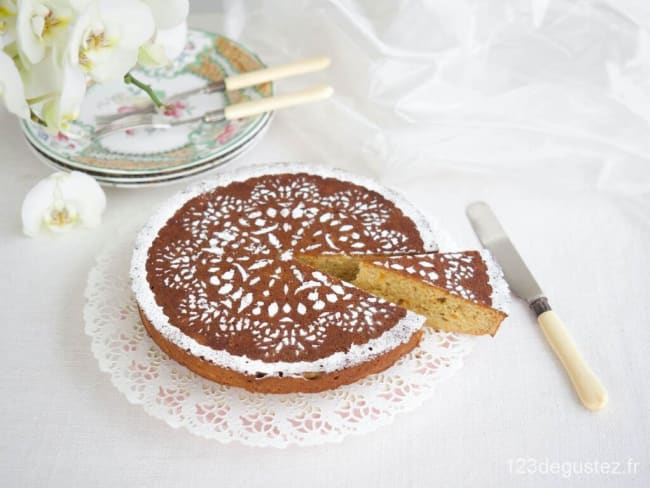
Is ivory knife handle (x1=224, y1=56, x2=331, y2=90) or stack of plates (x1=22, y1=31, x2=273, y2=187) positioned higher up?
ivory knife handle (x1=224, y1=56, x2=331, y2=90)

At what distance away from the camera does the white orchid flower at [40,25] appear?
137 cm

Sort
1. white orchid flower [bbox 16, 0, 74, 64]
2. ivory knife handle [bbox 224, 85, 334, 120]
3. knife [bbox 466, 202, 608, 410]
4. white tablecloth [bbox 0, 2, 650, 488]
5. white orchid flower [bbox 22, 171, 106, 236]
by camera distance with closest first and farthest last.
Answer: white orchid flower [bbox 16, 0, 74, 64] → white tablecloth [bbox 0, 2, 650, 488] → knife [bbox 466, 202, 608, 410] → white orchid flower [bbox 22, 171, 106, 236] → ivory knife handle [bbox 224, 85, 334, 120]

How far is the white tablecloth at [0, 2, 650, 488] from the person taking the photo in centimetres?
150

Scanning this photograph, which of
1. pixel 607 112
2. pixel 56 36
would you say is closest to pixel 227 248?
pixel 56 36

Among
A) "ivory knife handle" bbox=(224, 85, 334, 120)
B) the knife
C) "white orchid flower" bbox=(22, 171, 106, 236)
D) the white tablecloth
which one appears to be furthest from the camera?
"ivory knife handle" bbox=(224, 85, 334, 120)

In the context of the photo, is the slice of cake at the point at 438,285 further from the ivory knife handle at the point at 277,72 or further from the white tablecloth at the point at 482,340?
the ivory knife handle at the point at 277,72

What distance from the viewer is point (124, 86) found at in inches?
97.0

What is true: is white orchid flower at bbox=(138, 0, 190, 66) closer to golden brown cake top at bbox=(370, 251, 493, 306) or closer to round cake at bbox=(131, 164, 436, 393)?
round cake at bbox=(131, 164, 436, 393)

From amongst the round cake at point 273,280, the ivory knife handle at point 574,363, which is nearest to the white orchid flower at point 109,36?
the round cake at point 273,280

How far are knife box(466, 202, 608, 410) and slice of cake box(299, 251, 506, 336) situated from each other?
145 mm

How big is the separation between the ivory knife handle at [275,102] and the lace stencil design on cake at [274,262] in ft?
1.10

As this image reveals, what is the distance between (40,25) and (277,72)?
1.04 metres

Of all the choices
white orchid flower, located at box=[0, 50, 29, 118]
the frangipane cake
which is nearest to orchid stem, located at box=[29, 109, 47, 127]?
white orchid flower, located at box=[0, 50, 29, 118]

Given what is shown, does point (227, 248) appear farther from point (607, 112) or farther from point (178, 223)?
point (607, 112)
